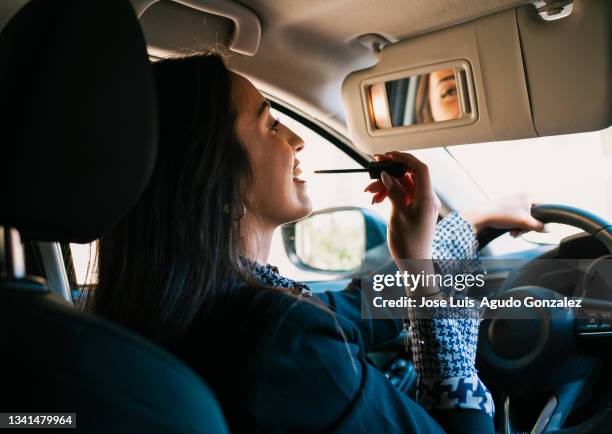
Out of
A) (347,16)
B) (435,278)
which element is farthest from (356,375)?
(347,16)

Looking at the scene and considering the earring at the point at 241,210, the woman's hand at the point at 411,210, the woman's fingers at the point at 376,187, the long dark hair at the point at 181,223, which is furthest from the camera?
the woman's fingers at the point at 376,187

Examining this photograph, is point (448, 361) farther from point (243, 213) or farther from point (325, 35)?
point (325, 35)

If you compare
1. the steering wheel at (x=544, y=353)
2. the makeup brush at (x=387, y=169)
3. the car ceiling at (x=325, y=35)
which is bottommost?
the steering wheel at (x=544, y=353)

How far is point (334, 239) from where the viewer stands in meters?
3.02

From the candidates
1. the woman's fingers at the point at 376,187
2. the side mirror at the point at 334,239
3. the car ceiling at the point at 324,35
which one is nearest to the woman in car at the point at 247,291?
the woman's fingers at the point at 376,187

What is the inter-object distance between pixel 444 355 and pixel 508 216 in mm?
546

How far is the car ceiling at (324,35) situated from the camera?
1.76m

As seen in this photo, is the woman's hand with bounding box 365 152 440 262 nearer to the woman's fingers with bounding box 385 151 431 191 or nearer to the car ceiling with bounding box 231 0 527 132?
the woman's fingers with bounding box 385 151 431 191

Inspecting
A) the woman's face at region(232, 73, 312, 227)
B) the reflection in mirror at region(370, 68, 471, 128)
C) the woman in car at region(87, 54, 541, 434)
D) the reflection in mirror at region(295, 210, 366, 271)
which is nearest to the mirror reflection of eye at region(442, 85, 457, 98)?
the reflection in mirror at region(370, 68, 471, 128)

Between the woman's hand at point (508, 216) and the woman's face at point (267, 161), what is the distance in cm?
62

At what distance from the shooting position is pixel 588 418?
1.76 meters

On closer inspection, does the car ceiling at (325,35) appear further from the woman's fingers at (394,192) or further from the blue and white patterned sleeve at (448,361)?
the blue and white patterned sleeve at (448,361)

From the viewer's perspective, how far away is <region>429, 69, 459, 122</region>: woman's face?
1.82 metres

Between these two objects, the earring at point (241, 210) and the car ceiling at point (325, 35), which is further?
the car ceiling at point (325, 35)
